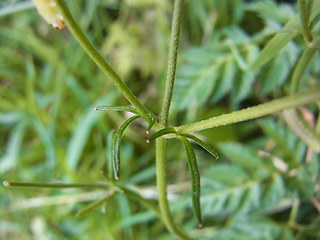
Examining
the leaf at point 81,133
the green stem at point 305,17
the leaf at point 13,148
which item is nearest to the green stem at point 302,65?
the green stem at point 305,17

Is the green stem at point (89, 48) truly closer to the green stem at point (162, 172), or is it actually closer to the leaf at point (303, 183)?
the green stem at point (162, 172)

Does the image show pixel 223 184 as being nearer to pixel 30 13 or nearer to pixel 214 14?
pixel 214 14

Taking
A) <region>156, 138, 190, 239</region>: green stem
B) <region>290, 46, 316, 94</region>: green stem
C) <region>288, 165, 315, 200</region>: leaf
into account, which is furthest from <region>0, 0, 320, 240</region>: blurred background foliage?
<region>156, 138, 190, 239</region>: green stem

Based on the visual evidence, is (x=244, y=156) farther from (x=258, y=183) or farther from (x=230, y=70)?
(x=230, y=70)

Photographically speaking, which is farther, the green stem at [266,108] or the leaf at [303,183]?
the leaf at [303,183]

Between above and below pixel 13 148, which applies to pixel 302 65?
below

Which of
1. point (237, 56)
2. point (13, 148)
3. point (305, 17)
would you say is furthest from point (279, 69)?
point (13, 148)
